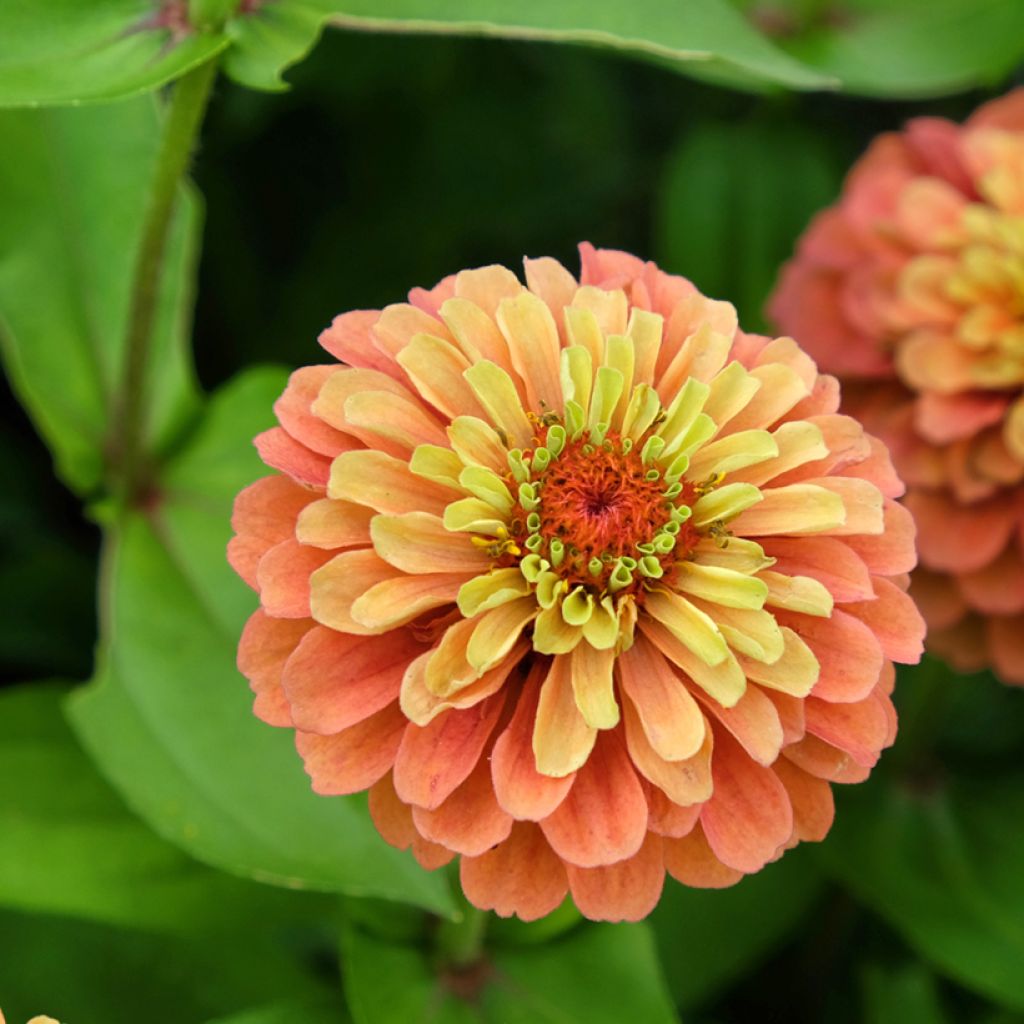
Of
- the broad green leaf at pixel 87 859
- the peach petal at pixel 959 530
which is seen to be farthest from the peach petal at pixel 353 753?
the peach petal at pixel 959 530

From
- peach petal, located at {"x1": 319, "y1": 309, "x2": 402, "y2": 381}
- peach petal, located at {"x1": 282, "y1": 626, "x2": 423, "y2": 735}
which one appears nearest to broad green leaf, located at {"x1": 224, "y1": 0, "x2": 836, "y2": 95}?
peach petal, located at {"x1": 319, "y1": 309, "x2": 402, "y2": 381}

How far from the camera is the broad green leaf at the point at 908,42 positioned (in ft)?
2.60

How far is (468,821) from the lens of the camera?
387 millimetres

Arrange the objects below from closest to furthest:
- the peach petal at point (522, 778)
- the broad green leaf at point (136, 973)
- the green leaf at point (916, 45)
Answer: the peach petal at point (522, 778) → the broad green leaf at point (136, 973) → the green leaf at point (916, 45)

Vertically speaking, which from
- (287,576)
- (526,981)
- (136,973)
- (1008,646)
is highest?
(287,576)

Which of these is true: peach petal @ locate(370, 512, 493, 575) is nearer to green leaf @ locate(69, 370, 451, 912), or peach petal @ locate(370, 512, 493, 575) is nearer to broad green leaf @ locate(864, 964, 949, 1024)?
green leaf @ locate(69, 370, 451, 912)

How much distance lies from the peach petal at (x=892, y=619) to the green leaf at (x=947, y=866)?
1.11 ft

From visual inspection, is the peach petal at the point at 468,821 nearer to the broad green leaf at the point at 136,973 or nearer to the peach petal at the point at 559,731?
the peach petal at the point at 559,731

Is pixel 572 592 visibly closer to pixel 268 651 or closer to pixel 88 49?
pixel 268 651

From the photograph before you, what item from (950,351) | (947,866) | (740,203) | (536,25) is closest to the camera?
(536,25)

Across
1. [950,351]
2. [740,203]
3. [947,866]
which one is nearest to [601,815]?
[950,351]

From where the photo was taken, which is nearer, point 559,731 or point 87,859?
point 559,731

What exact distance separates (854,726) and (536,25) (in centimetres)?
32

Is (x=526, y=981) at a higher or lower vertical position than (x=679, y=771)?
lower
